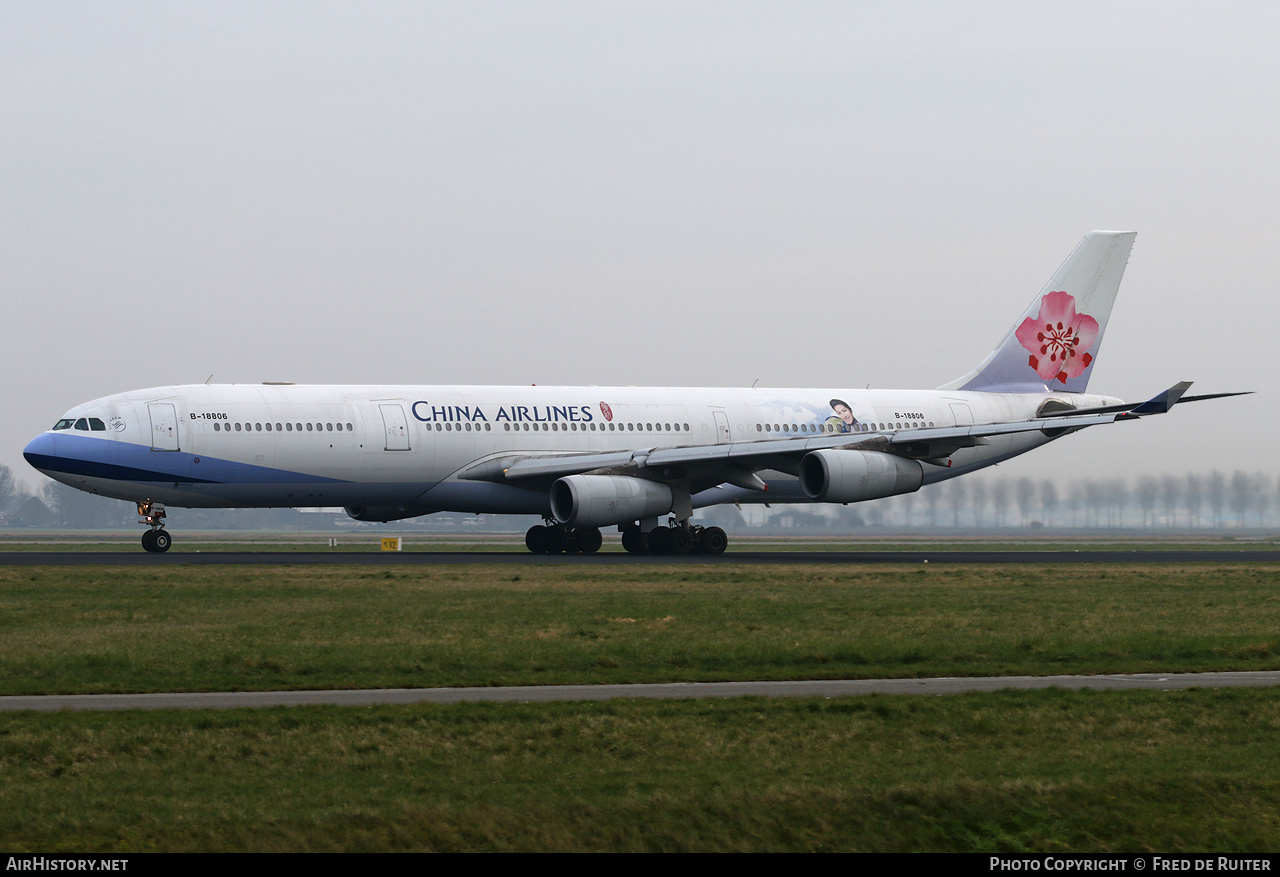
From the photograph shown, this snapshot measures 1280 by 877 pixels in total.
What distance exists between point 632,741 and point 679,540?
101 ft

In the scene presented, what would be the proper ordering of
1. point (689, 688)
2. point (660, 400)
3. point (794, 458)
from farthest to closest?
point (660, 400), point (794, 458), point (689, 688)

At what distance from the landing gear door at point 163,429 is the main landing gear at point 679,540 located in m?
14.4

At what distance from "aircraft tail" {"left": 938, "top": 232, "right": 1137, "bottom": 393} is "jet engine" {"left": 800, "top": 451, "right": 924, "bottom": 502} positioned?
12.2 meters

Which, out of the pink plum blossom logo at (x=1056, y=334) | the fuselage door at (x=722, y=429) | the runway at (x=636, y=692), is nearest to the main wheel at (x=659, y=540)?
the fuselage door at (x=722, y=429)

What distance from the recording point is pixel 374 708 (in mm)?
15031

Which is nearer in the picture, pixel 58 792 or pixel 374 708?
pixel 58 792

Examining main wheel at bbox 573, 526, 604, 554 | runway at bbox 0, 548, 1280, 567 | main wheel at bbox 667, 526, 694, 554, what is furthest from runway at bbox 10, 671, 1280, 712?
main wheel at bbox 573, 526, 604, 554

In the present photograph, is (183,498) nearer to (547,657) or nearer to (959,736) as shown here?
(547,657)

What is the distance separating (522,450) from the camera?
43.8 metres

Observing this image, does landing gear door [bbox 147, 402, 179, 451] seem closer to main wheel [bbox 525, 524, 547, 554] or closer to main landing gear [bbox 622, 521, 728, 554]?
main wheel [bbox 525, 524, 547, 554]

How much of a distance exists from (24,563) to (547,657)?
23.3 meters

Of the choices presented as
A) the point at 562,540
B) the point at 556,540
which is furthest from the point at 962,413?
the point at 556,540

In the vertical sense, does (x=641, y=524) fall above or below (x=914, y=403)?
below

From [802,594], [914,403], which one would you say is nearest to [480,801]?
[802,594]
